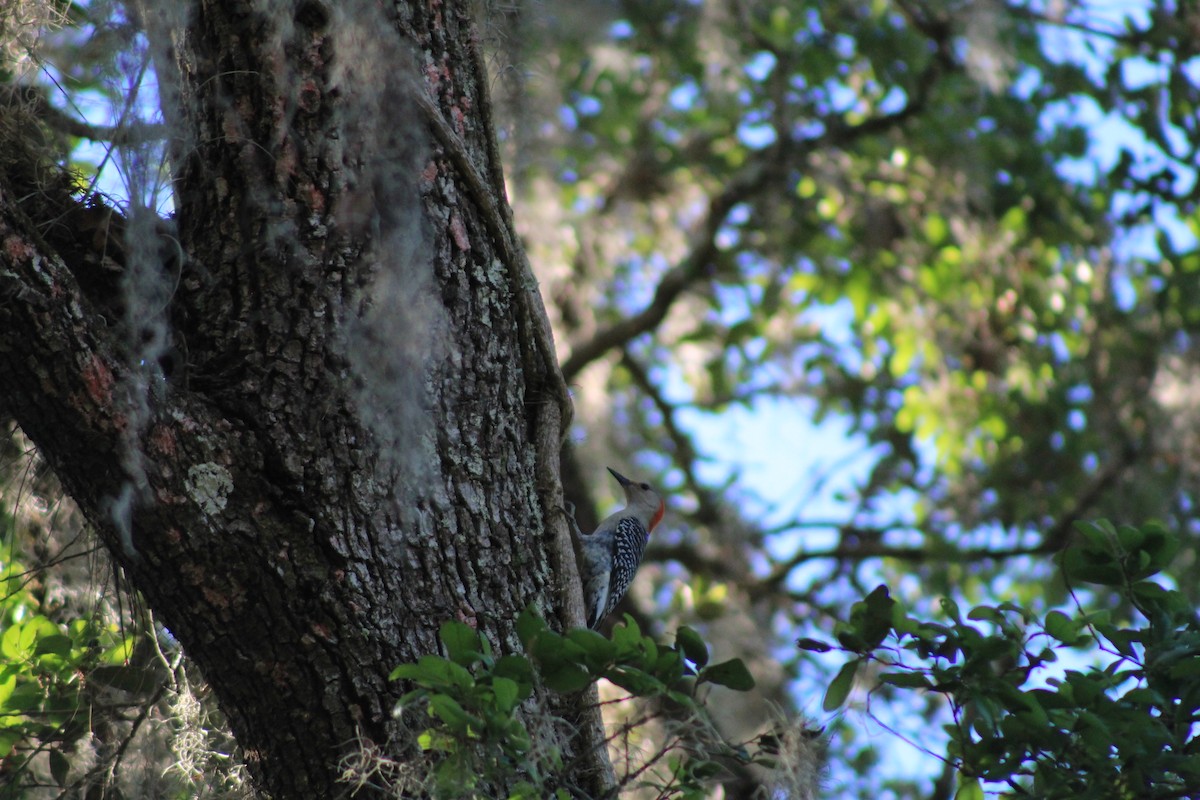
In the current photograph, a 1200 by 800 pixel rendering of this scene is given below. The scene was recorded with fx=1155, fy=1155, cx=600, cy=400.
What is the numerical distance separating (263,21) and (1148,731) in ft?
7.22

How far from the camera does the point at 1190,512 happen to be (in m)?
6.96

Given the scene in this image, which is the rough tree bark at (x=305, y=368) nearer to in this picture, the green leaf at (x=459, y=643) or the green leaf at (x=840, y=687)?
the green leaf at (x=459, y=643)

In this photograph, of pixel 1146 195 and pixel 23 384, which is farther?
pixel 1146 195

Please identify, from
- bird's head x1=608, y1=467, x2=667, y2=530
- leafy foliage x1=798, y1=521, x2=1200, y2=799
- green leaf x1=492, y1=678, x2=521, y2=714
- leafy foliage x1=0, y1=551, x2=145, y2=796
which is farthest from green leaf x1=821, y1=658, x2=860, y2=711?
bird's head x1=608, y1=467, x2=667, y2=530

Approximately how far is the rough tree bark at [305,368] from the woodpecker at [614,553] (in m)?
1.74

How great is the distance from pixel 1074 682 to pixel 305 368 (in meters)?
1.61

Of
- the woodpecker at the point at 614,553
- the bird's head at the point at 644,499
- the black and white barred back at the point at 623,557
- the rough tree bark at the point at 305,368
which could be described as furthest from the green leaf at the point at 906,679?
the bird's head at the point at 644,499

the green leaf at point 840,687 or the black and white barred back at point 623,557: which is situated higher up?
the black and white barred back at point 623,557

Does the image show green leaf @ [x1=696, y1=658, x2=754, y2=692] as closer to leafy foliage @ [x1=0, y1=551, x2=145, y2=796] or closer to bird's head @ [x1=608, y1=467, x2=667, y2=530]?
leafy foliage @ [x1=0, y1=551, x2=145, y2=796]

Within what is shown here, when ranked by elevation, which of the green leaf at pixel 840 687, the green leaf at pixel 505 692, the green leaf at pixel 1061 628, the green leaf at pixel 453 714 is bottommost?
the green leaf at pixel 453 714

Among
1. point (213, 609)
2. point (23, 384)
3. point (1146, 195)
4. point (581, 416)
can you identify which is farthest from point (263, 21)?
point (1146, 195)

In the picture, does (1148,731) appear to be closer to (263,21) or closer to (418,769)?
(418,769)

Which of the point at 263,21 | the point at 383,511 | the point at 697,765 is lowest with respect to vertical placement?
the point at 697,765

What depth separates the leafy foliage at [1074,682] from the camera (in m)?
2.12
